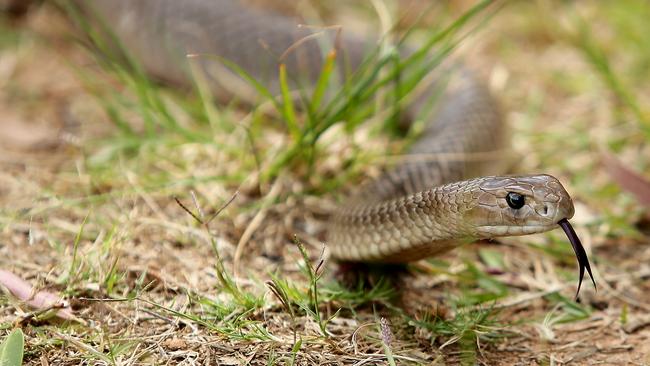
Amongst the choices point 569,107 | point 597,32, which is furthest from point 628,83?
point 597,32

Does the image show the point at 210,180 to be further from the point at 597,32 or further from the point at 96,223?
the point at 597,32

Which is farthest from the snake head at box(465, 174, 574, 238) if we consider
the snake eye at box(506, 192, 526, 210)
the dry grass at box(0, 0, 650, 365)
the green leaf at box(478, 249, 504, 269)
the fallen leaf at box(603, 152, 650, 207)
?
the fallen leaf at box(603, 152, 650, 207)

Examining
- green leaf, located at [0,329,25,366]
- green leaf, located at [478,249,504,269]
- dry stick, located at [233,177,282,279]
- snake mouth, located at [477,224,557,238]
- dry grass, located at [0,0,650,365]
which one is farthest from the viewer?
green leaf, located at [478,249,504,269]

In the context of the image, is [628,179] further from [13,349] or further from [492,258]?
[13,349]

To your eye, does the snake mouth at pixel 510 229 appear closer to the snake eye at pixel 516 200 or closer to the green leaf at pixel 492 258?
the snake eye at pixel 516 200

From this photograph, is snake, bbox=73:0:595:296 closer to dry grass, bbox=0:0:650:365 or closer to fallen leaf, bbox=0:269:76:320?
dry grass, bbox=0:0:650:365

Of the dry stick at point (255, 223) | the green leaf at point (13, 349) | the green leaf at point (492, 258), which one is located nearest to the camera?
Answer: the green leaf at point (13, 349)

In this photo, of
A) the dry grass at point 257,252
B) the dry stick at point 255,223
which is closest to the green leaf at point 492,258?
the dry grass at point 257,252
